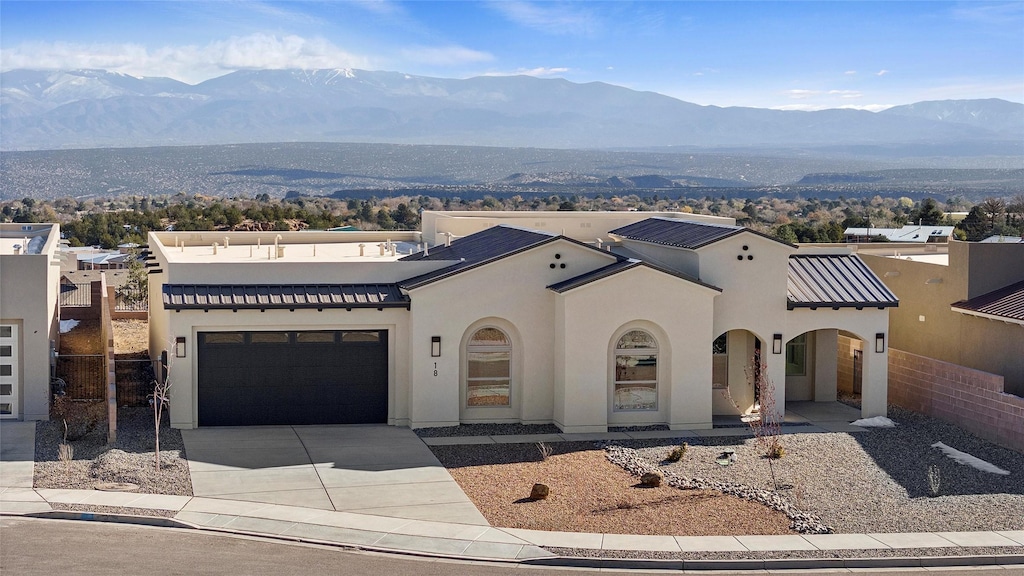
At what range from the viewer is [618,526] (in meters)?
16.4

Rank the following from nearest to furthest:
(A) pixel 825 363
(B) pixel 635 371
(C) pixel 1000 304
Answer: (B) pixel 635 371 → (C) pixel 1000 304 → (A) pixel 825 363

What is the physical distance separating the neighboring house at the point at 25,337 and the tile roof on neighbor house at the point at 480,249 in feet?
23.4

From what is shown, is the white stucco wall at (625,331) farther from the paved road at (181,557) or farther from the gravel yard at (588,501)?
the paved road at (181,557)

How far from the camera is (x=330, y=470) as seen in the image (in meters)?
19.2

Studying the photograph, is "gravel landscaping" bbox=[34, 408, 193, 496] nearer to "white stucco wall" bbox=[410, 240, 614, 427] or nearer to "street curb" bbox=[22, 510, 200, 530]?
"street curb" bbox=[22, 510, 200, 530]

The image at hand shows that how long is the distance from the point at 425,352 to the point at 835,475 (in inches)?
326

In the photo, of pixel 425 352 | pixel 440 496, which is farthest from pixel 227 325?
pixel 440 496

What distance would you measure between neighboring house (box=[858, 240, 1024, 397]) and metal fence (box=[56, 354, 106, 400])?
1916 centimetres

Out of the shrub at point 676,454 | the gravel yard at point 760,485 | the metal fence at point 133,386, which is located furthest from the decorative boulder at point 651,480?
the metal fence at point 133,386

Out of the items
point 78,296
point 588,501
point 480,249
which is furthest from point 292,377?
point 78,296

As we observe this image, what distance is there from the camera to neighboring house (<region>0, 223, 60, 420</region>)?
22.0 meters

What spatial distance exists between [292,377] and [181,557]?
846cm

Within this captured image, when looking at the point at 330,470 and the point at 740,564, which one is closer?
the point at 740,564

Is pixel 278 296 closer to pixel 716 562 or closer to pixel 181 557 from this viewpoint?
pixel 181 557
